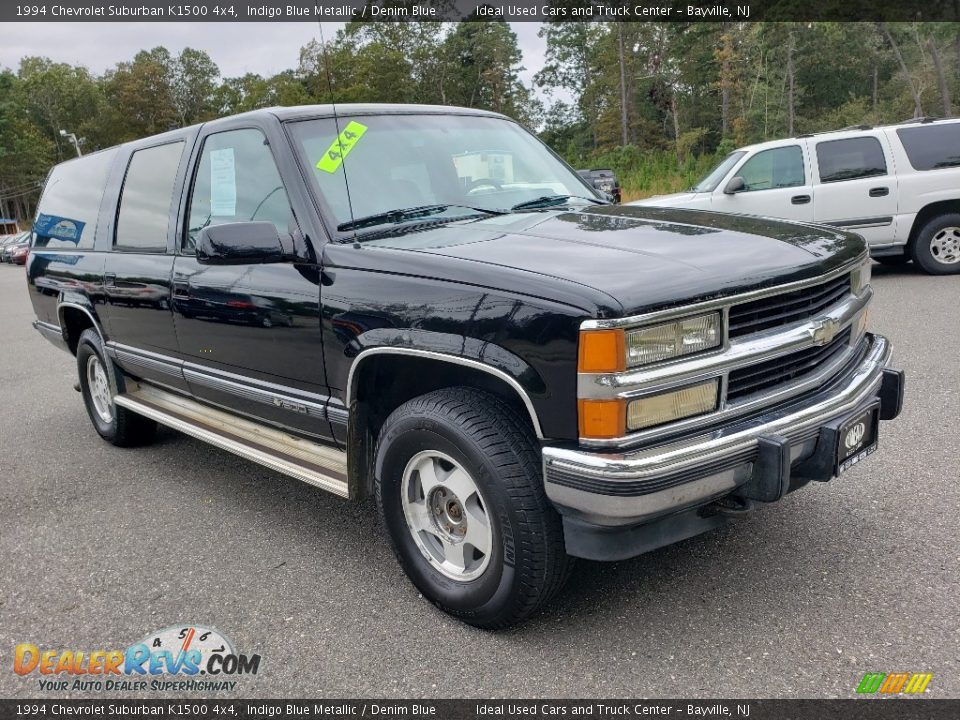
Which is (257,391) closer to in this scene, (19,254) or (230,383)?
Answer: (230,383)

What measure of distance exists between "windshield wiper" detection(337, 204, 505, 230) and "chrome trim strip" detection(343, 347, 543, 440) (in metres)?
0.62

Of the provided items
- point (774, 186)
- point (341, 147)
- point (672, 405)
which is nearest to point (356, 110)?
point (341, 147)

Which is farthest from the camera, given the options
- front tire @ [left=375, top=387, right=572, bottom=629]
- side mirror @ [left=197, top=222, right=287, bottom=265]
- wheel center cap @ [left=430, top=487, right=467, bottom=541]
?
side mirror @ [left=197, top=222, right=287, bottom=265]

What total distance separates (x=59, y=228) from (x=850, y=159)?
8.65 m

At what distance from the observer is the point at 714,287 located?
237cm

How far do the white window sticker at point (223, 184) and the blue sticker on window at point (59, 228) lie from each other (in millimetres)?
1779

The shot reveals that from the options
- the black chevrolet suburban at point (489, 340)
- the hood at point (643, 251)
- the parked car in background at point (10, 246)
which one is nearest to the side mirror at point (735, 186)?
the black chevrolet suburban at point (489, 340)

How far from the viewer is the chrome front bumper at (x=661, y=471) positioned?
2230mm

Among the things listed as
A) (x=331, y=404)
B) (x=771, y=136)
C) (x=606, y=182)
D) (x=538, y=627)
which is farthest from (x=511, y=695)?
(x=771, y=136)

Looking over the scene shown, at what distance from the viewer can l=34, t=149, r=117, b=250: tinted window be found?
196 inches

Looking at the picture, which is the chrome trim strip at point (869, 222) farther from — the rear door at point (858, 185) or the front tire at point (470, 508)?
the front tire at point (470, 508)

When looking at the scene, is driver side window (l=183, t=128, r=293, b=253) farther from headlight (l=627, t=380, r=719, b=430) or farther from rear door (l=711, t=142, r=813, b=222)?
rear door (l=711, t=142, r=813, b=222)

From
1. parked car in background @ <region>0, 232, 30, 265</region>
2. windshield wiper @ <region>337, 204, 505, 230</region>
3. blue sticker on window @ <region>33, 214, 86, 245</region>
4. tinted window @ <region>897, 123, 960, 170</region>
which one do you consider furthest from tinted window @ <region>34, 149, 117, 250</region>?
parked car in background @ <region>0, 232, 30, 265</region>

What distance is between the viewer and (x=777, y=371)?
2.62 meters
